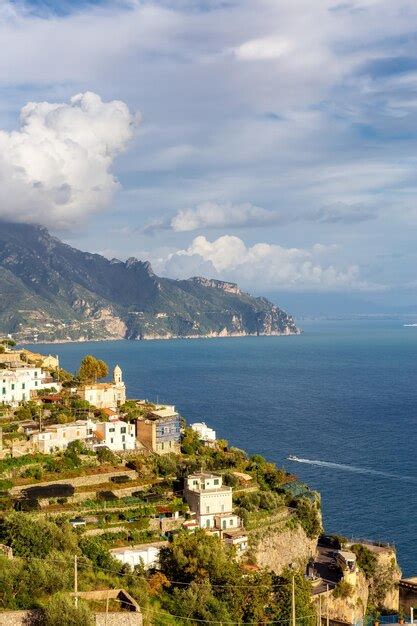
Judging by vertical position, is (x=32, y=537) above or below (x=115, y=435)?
below

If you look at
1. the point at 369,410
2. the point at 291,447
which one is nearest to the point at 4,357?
the point at 291,447

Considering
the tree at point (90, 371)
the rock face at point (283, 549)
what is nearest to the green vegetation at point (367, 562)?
the rock face at point (283, 549)

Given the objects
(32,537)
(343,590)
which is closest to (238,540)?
(343,590)

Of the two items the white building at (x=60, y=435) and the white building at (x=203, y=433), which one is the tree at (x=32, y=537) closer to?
the white building at (x=60, y=435)

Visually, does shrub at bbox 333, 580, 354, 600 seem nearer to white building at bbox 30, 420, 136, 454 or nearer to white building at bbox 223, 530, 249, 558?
white building at bbox 223, 530, 249, 558

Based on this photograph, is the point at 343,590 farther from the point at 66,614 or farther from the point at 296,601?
the point at 66,614

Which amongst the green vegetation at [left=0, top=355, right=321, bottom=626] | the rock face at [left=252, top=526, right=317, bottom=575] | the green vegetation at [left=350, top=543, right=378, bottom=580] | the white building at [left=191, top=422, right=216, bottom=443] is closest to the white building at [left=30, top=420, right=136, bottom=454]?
the green vegetation at [left=0, top=355, right=321, bottom=626]

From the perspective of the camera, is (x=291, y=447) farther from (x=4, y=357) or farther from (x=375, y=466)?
(x=4, y=357)

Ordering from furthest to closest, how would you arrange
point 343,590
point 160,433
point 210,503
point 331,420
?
1. point 331,420
2. point 160,433
3. point 210,503
4. point 343,590
